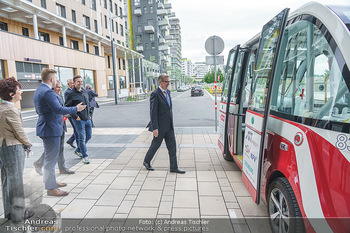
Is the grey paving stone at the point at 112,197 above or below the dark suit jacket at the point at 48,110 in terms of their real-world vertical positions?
below

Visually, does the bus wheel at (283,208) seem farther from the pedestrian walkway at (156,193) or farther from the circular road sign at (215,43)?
the circular road sign at (215,43)

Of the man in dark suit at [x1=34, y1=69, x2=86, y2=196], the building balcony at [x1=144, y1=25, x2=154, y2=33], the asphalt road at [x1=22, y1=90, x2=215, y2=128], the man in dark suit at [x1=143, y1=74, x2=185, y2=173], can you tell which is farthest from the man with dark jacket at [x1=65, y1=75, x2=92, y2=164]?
the building balcony at [x1=144, y1=25, x2=154, y2=33]

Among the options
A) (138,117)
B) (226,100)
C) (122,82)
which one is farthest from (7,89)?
(122,82)

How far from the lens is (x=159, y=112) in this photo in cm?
442

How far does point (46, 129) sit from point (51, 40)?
24.4 metres

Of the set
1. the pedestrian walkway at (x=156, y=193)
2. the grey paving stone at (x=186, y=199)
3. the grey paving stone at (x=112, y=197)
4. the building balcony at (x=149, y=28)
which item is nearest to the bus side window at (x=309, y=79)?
the pedestrian walkway at (x=156, y=193)

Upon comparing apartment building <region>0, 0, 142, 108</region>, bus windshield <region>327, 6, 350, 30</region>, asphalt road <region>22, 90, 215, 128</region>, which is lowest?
asphalt road <region>22, 90, 215, 128</region>

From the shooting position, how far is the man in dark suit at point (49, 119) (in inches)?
134

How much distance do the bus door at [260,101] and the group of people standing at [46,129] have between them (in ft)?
5.70

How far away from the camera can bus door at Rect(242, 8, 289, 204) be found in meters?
2.43

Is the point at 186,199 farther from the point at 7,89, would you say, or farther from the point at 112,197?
the point at 7,89

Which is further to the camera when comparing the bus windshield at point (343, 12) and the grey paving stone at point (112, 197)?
the grey paving stone at point (112, 197)

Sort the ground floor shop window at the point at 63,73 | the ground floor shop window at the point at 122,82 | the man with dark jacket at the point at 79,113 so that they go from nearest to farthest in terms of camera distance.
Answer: the man with dark jacket at the point at 79,113
the ground floor shop window at the point at 63,73
the ground floor shop window at the point at 122,82

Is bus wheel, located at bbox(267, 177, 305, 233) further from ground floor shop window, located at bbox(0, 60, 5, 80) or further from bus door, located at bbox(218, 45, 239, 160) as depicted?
ground floor shop window, located at bbox(0, 60, 5, 80)
